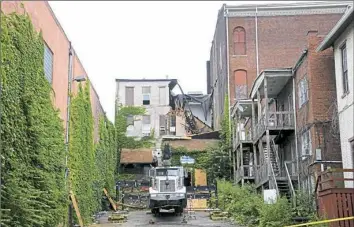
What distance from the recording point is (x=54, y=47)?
21266 millimetres

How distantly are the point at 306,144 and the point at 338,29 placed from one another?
7.15 m

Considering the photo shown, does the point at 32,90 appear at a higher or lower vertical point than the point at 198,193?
higher

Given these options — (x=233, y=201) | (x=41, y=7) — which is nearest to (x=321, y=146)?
(x=233, y=201)

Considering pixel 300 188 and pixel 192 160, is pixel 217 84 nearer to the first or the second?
pixel 192 160

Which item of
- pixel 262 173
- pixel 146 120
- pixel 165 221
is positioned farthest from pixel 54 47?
pixel 146 120

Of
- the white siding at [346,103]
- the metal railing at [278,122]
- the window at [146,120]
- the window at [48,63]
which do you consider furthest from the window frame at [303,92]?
the window at [146,120]

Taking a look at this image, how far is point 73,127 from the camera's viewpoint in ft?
82.3

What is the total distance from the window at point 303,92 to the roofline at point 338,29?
3.14 meters

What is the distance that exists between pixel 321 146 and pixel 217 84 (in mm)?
30474

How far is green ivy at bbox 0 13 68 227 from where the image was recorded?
1389cm

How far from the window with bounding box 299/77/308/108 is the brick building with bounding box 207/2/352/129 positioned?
18.6 meters

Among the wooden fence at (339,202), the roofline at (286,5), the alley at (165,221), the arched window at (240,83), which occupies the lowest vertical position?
the alley at (165,221)

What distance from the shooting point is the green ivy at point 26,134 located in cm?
1389

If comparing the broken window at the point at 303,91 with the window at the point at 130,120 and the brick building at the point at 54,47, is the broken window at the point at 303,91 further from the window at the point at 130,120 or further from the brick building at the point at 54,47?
the window at the point at 130,120
